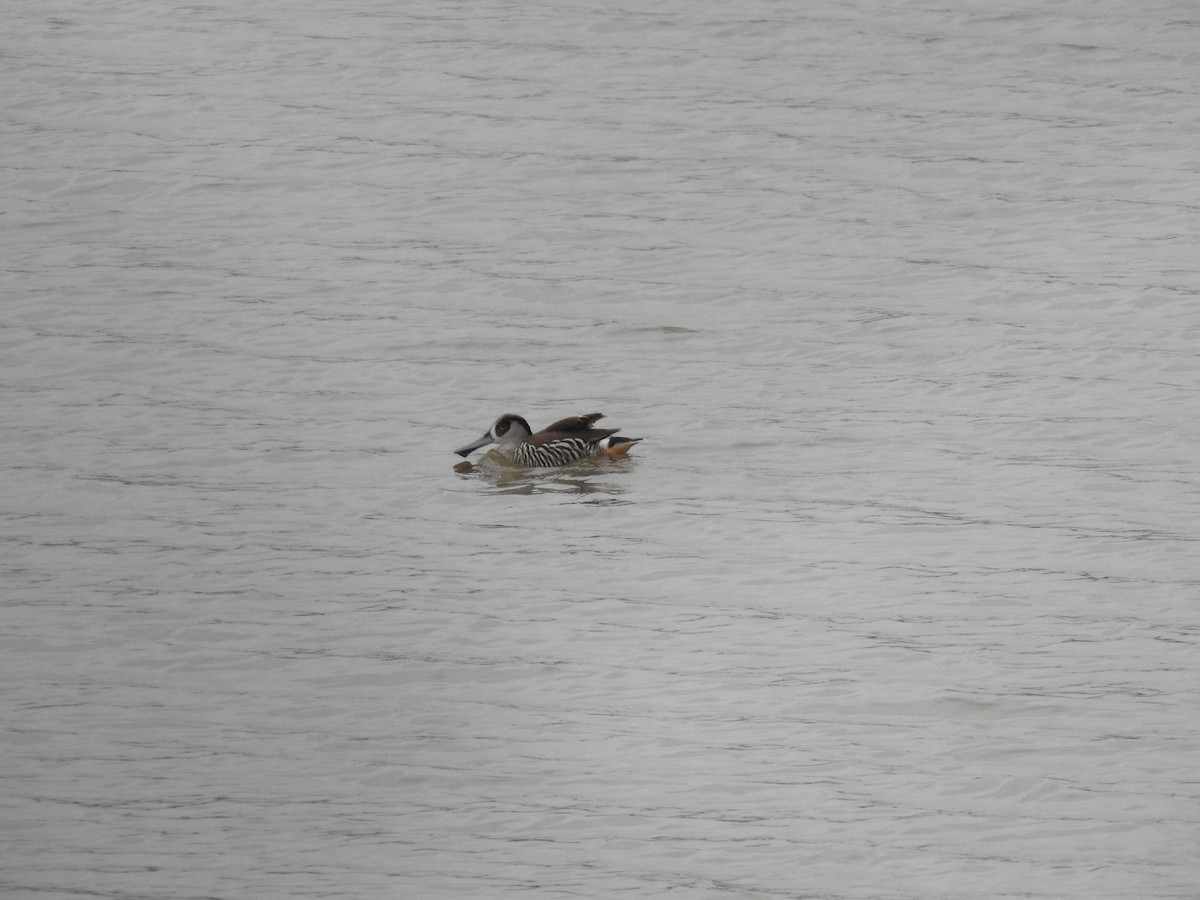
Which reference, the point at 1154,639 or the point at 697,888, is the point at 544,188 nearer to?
the point at 1154,639

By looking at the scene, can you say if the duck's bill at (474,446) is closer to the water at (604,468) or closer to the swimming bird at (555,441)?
the swimming bird at (555,441)

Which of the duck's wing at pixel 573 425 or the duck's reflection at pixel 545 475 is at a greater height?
the duck's wing at pixel 573 425

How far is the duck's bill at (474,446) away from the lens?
10.0 m

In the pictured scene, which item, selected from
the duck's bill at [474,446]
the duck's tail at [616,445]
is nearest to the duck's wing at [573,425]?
the duck's tail at [616,445]

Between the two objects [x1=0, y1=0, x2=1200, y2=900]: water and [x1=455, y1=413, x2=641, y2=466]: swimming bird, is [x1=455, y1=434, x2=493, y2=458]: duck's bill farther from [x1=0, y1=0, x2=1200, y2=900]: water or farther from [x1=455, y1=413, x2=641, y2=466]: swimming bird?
[x1=0, y1=0, x2=1200, y2=900]: water

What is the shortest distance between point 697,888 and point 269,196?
8.79m

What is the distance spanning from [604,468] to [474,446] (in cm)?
65

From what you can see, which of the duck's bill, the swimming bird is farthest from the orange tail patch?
the duck's bill

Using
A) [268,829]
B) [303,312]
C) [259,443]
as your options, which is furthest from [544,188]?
[268,829]

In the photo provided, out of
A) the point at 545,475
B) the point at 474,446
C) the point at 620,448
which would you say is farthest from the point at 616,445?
the point at 474,446

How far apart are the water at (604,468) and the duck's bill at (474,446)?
0.14m

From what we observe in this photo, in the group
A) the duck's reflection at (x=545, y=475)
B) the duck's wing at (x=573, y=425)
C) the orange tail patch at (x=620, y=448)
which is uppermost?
the duck's wing at (x=573, y=425)

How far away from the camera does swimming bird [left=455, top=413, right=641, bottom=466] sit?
32.9ft

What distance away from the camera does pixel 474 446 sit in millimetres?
10055
